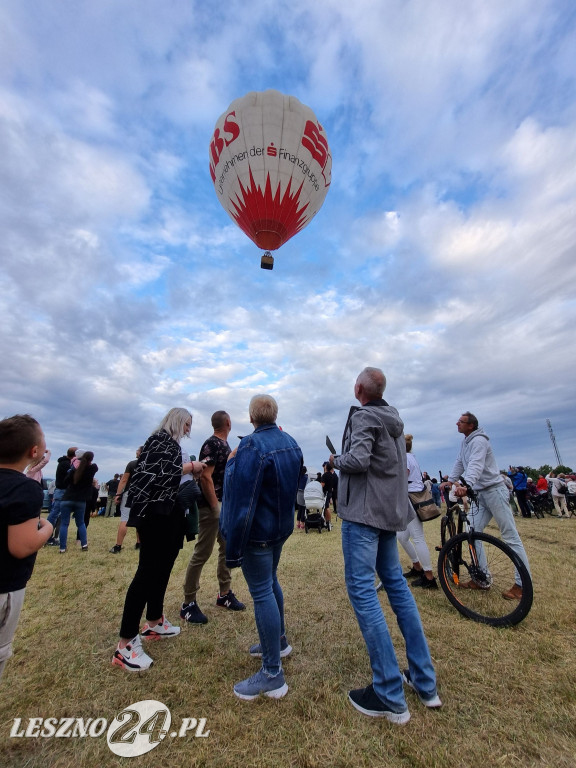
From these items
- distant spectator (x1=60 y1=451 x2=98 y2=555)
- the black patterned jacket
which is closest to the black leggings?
the black patterned jacket

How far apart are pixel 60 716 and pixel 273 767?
147 centimetres

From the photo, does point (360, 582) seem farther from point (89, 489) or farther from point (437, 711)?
point (89, 489)

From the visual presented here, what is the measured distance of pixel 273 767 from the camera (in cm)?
180

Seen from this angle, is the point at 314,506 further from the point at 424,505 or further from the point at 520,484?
the point at 520,484

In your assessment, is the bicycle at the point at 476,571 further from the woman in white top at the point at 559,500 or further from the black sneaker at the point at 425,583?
the woman in white top at the point at 559,500

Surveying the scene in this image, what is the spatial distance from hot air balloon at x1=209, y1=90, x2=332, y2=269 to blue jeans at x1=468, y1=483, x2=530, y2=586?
22.3ft

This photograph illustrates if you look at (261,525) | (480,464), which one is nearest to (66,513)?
(261,525)

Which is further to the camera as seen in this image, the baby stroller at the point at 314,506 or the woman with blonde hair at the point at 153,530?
the baby stroller at the point at 314,506

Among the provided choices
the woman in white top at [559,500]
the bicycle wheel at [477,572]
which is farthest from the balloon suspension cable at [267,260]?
the woman in white top at [559,500]

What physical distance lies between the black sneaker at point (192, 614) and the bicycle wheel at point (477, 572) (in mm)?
2649

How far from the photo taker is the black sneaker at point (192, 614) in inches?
145

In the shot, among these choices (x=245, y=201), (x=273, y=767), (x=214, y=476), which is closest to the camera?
(x=273, y=767)

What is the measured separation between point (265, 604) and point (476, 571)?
3.00 meters

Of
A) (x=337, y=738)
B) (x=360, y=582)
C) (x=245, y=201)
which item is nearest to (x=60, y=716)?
(x=337, y=738)
